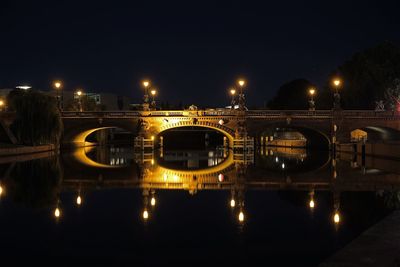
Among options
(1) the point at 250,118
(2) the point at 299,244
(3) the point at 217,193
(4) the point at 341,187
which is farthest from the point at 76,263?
(1) the point at 250,118

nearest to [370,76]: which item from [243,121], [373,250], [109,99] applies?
[243,121]

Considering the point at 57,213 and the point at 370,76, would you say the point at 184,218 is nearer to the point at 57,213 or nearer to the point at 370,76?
the point at 57,213

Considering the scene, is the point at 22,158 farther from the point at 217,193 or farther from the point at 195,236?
the point at 195,236

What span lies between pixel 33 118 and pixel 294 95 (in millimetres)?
58378

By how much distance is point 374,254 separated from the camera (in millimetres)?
10680

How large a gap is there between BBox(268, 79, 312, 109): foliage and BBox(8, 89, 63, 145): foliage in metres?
53.8

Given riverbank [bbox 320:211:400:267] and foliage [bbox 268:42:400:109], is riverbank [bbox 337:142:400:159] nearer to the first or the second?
foliage [bbox 268:42:400:109]

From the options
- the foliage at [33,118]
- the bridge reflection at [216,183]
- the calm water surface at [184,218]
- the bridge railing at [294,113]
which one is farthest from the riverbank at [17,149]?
the bridge railing at [294,113]

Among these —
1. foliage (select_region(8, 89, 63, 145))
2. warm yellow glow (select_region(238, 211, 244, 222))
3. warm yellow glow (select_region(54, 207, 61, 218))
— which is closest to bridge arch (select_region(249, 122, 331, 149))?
foliage (select_region(8, 89, 63, 145))

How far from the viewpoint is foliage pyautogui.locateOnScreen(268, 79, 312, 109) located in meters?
93.9

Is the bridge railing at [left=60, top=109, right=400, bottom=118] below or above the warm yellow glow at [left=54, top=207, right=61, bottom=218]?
above

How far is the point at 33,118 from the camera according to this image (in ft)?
169

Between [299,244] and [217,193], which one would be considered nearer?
[299,244]

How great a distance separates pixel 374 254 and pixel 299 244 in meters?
2.98
